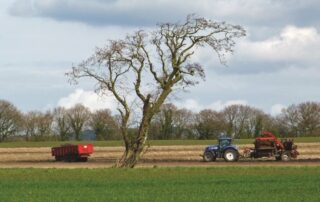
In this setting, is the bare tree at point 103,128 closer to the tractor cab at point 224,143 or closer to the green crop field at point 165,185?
the tractor cab at point 224,143

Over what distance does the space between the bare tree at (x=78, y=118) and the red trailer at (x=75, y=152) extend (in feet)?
178

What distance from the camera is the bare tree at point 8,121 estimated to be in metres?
112

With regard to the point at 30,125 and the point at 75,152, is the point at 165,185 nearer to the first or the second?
the point at 75,152

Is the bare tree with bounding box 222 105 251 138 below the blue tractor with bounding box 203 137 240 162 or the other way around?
the other way around

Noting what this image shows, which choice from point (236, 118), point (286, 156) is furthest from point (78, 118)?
point (286, 156)

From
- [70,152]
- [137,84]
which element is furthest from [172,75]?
[70,152]

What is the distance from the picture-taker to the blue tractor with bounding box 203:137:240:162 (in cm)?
5381

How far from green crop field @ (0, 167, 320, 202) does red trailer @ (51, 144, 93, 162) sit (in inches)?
794

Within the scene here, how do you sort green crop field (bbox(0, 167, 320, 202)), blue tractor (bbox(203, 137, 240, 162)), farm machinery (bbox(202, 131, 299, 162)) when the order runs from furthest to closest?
blue tractor (bbox(203, 137, 240, 162)), farm machinery (bbox(202, 131, 299, 162)), green crop field (bbox(0, 167, 320, 202))

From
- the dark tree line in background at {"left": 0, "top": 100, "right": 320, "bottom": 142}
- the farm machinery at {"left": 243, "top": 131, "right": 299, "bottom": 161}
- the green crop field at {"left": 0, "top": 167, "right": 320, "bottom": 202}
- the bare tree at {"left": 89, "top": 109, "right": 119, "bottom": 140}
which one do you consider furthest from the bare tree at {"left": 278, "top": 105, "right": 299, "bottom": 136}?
the green crop field at {"left": 0, "top": 167, "right": 320, "bottom": 202}

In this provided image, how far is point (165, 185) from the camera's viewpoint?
2781cm

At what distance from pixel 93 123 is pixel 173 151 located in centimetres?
4904

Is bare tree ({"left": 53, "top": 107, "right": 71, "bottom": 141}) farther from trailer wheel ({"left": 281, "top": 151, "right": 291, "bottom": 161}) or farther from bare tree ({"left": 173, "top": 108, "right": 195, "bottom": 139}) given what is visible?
trailer wheel ({"left": 281, "top": 151, "right": 291, "bottom": 161})

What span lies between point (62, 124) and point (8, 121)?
352 inches
